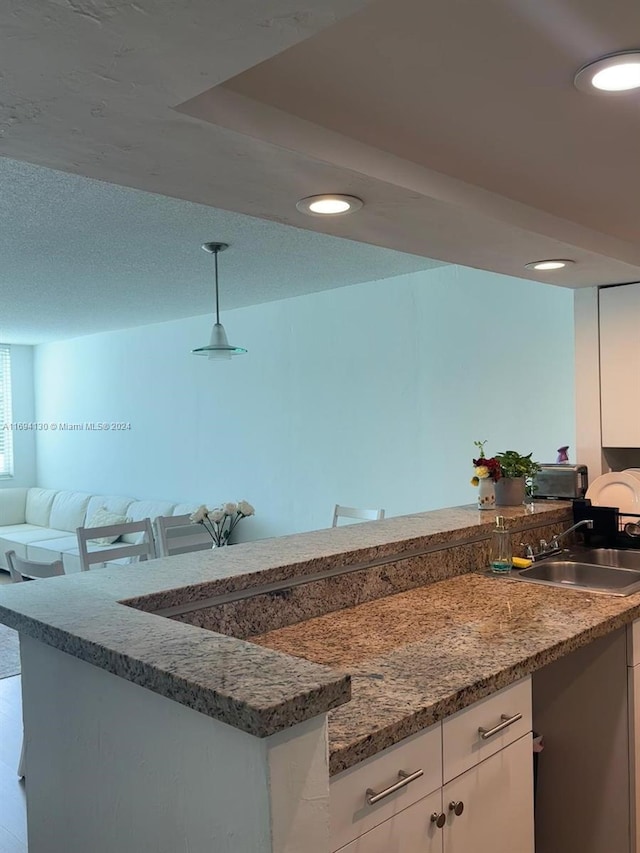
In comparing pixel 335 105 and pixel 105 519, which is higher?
pixel 335 105

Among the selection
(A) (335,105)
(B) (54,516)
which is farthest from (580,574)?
(B) (54,516)

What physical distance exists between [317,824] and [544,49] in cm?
141

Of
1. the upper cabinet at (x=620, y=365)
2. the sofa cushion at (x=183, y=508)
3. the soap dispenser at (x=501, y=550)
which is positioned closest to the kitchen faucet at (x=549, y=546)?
the soap dispenser at (x=501, y=550)

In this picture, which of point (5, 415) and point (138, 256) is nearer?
point (138, 256)

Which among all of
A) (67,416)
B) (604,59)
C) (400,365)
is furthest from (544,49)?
(67,416)

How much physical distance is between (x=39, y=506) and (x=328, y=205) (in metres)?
6.75

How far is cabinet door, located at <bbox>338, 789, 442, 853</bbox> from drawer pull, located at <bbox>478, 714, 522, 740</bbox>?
0.53 ft

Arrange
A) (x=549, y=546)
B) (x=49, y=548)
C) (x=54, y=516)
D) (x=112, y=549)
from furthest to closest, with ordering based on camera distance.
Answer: (x=54, y=516)
(x=49, y=548)
(x=112, y=549)
(x=549, y=546)

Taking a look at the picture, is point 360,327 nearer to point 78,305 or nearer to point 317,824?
point 78,305

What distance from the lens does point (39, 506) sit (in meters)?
7.68

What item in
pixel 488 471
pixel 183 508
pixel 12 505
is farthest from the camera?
pixel 12 505

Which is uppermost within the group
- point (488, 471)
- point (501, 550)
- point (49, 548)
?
point (488, 471)

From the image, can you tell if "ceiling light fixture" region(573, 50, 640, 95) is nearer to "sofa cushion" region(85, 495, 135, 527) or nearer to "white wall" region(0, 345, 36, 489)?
"sofa cushion" region(85, 495, 135, 527)

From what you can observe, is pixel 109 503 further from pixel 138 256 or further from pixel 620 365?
pixel 620 365
